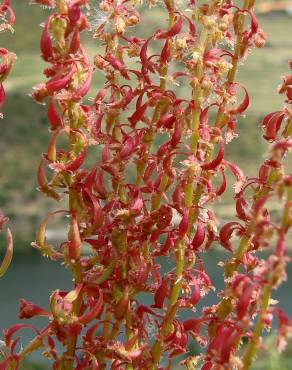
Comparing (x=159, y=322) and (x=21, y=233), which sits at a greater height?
(x=159, y=322)

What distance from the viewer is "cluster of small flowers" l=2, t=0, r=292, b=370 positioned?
1.16 feet

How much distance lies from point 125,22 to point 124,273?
130 mm

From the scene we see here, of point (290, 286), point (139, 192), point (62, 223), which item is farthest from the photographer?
point (290, 286)

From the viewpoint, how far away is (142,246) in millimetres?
391

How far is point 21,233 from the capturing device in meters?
2.02

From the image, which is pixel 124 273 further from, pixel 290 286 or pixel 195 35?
pixel 290 286

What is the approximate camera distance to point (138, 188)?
386 mm

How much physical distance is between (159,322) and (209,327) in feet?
0.08

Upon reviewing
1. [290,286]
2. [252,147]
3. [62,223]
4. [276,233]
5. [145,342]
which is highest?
[276,233]

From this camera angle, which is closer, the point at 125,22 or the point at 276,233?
the point at 276,233

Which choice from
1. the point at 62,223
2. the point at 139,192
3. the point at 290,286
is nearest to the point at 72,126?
the point at 139,192

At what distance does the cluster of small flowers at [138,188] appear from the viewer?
1.16 ft

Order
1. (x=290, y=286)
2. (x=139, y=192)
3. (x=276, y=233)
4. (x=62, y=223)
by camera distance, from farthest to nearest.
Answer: (x=290, y=286) → (x=62, y=223) → (x=139, y=192) → (x=276, y=233)

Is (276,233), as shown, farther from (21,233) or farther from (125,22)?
(21,233)
